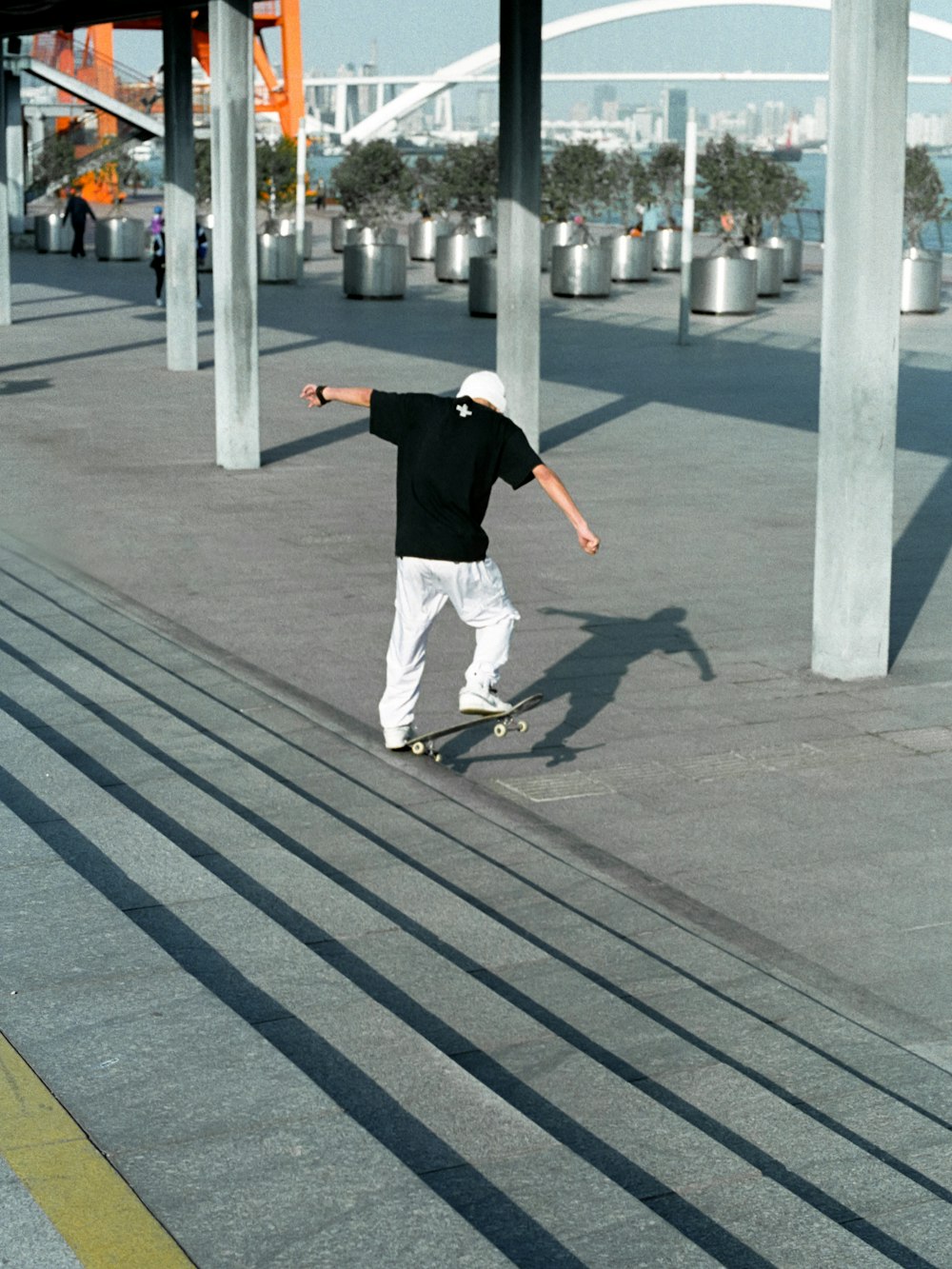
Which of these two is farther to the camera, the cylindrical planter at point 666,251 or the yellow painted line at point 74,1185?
the cylindrical planter at point 666,251

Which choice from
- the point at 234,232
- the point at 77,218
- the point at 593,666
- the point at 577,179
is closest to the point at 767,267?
the point at 577,179

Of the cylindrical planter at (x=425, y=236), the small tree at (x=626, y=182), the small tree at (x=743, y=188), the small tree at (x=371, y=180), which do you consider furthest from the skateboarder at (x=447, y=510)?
the small tree at (x=626, y=182)

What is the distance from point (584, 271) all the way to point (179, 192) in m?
12.6

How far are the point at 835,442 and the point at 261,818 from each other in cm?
418

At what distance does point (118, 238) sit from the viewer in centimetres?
4572

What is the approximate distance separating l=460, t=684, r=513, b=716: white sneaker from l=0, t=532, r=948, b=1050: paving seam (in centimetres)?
29

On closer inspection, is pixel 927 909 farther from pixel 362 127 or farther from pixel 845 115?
pixel 362 127

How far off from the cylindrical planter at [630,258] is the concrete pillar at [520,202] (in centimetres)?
2152

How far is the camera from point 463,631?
1089 cm

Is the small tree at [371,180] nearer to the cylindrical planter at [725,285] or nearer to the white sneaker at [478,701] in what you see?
the cylindrical planter at [725,285]

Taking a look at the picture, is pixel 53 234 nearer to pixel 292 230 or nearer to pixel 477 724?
pixel 292 230

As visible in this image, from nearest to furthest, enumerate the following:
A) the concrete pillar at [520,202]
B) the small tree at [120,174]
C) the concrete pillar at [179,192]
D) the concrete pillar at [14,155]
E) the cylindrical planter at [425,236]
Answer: the concrete pillar at [520,202], the concrete pillar at [179,192], the cylindrical planter at [425,236], the concrete pillar at [14,155], the small tree at [120,174]

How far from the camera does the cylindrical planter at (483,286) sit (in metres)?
31.0

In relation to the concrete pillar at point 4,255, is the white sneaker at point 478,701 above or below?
below
